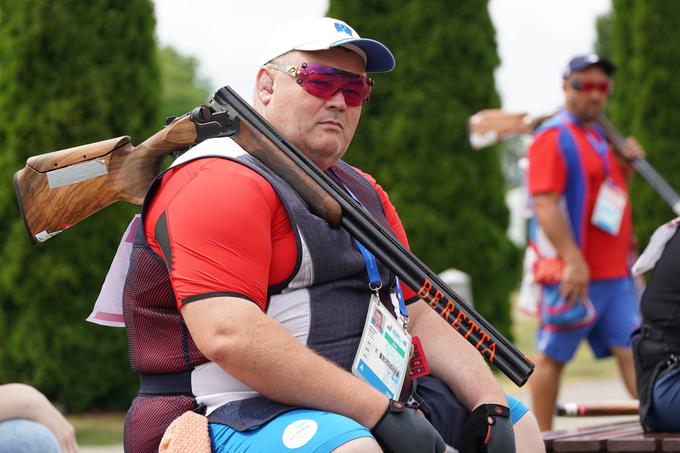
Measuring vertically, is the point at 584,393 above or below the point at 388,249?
below

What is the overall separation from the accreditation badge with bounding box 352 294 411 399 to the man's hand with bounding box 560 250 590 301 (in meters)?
3.34

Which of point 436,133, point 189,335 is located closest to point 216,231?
point 189,335

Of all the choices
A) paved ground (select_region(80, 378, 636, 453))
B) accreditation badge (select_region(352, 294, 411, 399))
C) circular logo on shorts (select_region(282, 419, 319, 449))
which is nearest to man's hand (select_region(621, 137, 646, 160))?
paved ground (select_region(80, 378, 636, 453))

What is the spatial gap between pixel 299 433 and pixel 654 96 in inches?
403

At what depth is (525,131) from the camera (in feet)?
25.1

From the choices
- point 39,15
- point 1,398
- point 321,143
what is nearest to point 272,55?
point 321,143

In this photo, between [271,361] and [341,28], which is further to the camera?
[341,28]

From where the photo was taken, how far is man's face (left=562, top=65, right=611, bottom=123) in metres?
7.02

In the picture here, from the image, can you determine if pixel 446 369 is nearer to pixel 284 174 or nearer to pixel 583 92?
pixel 284 174

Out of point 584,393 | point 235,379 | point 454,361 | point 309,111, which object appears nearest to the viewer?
point 235,379

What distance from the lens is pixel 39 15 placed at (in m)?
8.98

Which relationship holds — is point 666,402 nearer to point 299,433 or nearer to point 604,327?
point 299,433

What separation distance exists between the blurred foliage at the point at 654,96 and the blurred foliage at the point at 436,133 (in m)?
2.12

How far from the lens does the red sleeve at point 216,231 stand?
296 centimetres
